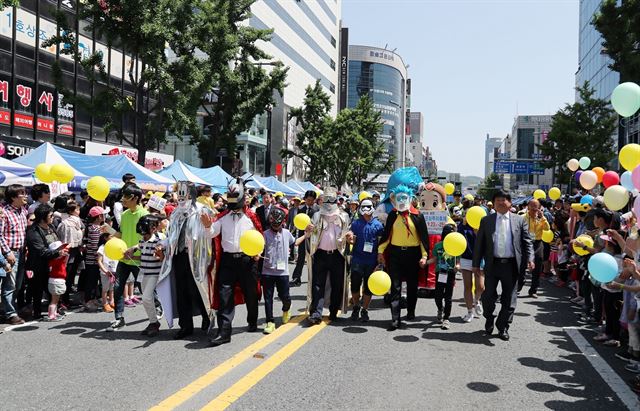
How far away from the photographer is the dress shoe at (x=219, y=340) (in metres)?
5.95

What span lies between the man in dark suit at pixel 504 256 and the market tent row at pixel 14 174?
8.78 m

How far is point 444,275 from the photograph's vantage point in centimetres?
→ 726

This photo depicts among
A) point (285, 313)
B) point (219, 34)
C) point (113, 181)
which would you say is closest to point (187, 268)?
point (285, 313)

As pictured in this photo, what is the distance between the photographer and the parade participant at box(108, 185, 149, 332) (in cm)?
670

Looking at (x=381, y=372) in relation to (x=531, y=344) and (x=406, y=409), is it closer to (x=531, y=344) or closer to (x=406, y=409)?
(x=406, y=409)

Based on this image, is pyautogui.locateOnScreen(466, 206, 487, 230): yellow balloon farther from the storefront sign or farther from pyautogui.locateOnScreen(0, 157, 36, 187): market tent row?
the storefront sign

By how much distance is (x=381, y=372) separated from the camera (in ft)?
16.8

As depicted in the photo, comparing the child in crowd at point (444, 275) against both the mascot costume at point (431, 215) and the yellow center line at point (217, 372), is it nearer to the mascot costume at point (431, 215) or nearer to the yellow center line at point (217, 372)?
the mascot costume at point (431, 215)

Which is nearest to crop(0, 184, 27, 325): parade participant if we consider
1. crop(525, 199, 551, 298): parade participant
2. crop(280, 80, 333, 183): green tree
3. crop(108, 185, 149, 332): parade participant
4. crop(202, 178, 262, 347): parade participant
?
crop(108, 185, 149, 332): parade participant

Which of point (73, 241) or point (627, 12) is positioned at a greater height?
point (627, 12)

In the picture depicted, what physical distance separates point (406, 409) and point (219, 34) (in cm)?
1797

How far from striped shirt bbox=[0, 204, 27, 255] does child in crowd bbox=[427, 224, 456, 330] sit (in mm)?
5471

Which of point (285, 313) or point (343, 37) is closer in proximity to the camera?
point (285, 313)

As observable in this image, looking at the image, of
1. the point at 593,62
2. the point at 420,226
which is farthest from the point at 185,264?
the point at 593,62
